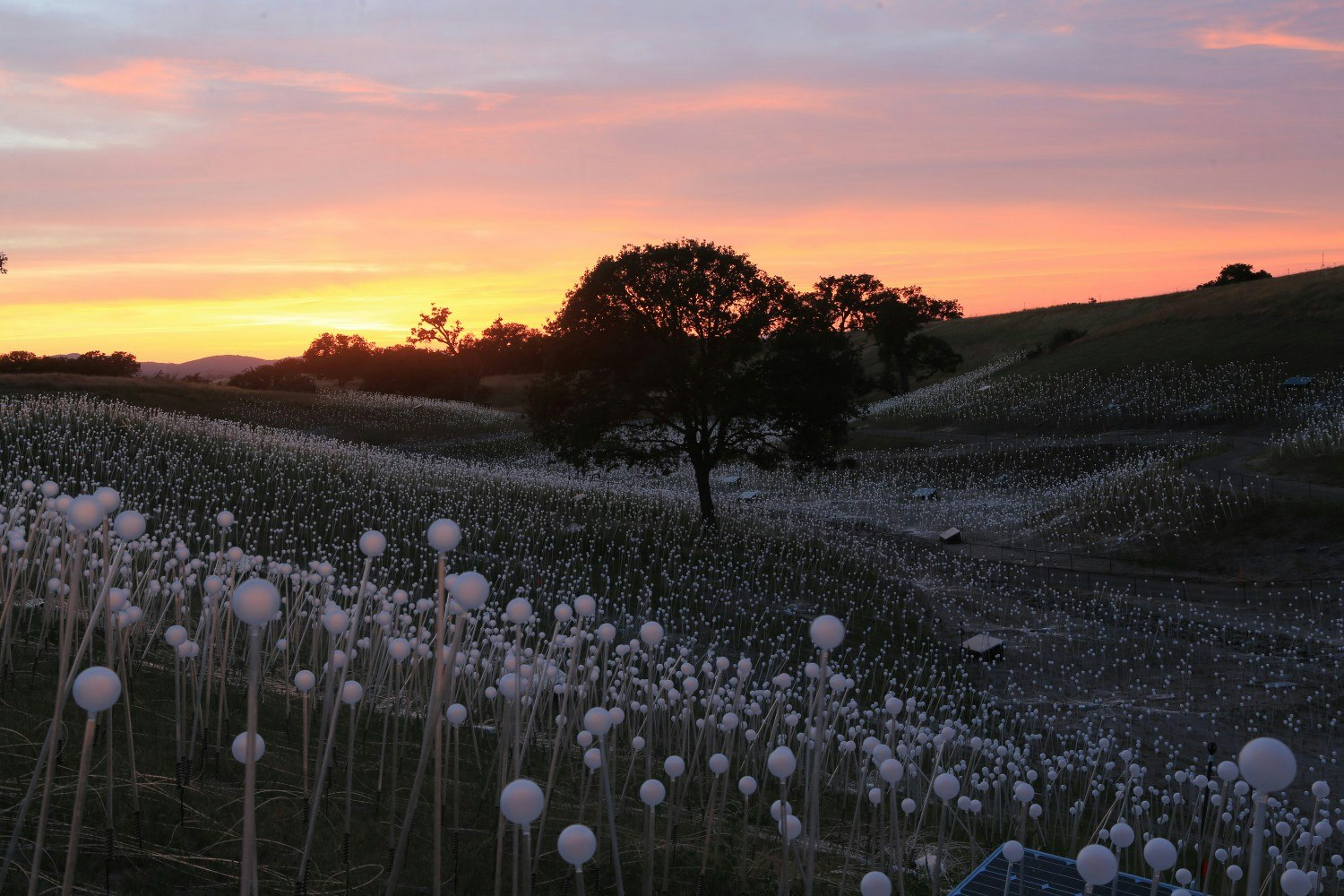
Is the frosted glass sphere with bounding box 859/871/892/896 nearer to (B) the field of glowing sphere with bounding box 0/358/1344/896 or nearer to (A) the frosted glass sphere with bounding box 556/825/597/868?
(B) the field of glowing sphere with bounding box 0/358/1344/896

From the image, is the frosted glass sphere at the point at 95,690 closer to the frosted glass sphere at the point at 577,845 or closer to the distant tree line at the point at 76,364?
the frosted glass sphere at the point at 577,845

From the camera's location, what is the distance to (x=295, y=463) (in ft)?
97.8

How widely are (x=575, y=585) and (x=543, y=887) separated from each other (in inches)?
608

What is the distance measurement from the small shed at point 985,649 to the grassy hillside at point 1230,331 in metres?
49.8

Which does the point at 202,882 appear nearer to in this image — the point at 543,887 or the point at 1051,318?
the point at 543,887

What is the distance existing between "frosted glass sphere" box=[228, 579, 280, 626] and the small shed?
61.2 ft

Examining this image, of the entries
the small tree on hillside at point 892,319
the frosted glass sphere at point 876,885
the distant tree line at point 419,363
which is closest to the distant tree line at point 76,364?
the distant tree line at point 419,363

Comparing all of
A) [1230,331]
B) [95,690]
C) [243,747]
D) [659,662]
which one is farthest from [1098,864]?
[1230,331]

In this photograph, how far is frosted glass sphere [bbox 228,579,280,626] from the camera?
2.85m

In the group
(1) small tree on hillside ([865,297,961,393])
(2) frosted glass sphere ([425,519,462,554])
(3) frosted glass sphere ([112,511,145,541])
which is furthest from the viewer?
(1) small tree on hillside ([865,297,961,393])

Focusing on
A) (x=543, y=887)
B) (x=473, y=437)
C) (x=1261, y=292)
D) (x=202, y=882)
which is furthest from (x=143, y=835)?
(x=1261, y=292)

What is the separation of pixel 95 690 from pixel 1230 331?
77378 millimetres

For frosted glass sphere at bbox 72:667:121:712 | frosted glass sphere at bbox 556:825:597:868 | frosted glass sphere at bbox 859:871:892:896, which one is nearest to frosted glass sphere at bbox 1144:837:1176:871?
frosted glass sphere at bbox 859:871:892:896

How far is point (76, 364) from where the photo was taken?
76.9 meters
